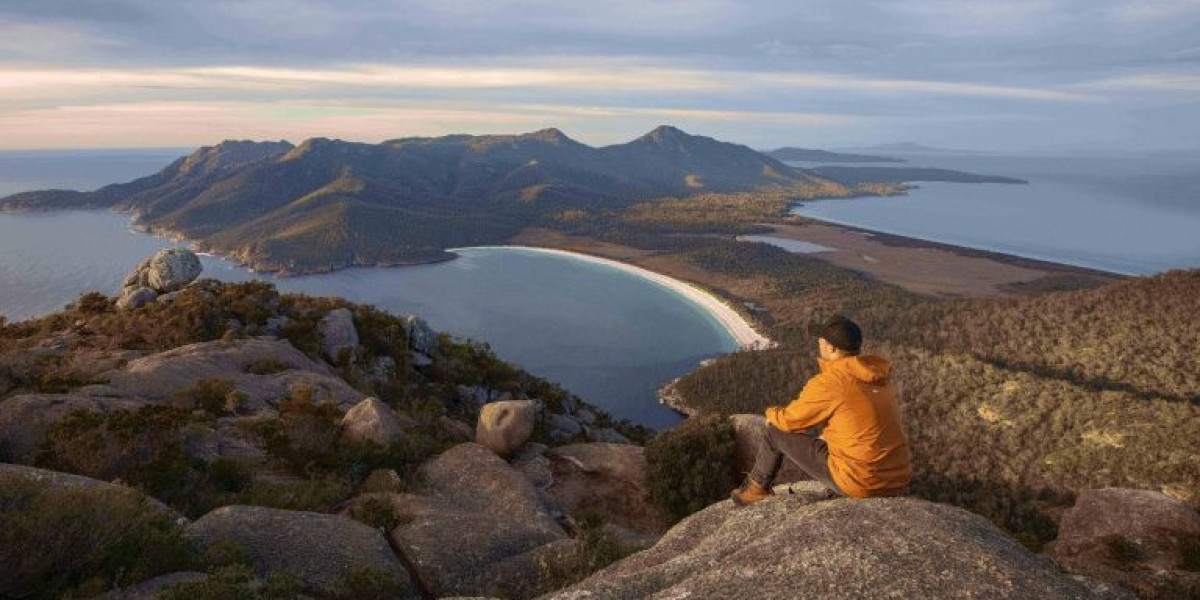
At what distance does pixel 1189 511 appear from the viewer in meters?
15.2

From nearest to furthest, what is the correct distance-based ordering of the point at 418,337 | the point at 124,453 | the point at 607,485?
1. the point at 124,453
2. the point at 607,485
3. the point at 418,337

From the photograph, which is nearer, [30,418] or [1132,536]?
[1132,536]

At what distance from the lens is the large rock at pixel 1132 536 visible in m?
12.6

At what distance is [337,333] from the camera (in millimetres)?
35219

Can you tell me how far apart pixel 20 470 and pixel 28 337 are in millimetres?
26719

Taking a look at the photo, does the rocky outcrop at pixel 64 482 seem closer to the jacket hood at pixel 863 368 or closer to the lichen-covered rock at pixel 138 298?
the jacket hood at pixel 863 368

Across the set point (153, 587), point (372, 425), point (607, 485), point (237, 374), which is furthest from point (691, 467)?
point (237, 374)

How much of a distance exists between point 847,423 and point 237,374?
23.9 metres

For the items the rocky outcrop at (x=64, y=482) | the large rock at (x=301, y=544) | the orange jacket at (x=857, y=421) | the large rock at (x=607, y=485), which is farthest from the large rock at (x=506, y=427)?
the orange jacket at (x=857, y=421)

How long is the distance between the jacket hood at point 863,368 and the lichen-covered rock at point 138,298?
133ft

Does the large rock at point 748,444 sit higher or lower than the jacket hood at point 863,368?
lower

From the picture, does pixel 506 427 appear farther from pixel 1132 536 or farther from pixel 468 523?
pixel 1132 536

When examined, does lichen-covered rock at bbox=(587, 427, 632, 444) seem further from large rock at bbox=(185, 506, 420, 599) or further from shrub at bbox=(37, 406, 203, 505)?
large rock at bbox=(185, 506, 420, 599)

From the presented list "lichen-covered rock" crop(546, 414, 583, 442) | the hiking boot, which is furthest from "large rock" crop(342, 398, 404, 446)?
the hiking boot
